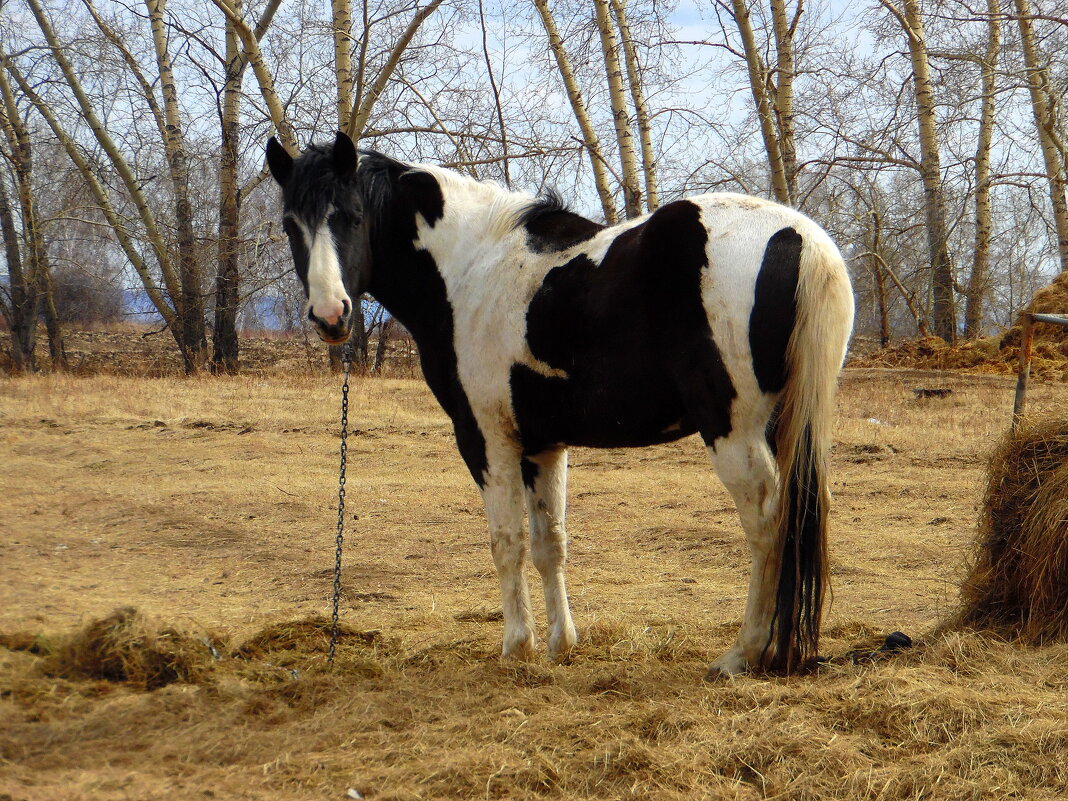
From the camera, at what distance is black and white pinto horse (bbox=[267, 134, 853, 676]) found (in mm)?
3281

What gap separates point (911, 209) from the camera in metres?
18.3

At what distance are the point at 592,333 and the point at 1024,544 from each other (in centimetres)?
208

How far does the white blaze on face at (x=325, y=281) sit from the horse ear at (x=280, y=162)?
0.40 metres

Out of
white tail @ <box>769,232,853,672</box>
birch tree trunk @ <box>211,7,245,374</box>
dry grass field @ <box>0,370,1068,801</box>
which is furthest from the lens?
birch tree trunk @ <box>211,7,245,374</box>

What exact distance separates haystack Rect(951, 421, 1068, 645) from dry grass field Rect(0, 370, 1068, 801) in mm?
242

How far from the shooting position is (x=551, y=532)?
Answer: 4266 millimetres

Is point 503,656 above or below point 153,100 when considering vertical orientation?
below

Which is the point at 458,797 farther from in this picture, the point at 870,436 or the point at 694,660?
the point at 870,436

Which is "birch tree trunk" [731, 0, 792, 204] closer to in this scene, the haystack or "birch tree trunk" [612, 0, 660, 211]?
"birch tree trunk" [612, 0, 660, 211]

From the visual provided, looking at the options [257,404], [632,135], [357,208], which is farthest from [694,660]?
[632,135]

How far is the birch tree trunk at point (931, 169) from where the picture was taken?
49.7 feet

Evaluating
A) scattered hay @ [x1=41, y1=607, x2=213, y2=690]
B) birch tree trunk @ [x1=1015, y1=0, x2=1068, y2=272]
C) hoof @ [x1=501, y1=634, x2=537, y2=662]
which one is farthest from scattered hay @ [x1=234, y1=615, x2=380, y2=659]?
birch tree trunk @ [x1=1015, y1=0, x2=1068, y2=272]

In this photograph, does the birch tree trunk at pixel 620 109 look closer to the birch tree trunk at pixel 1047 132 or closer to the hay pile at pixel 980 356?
the hay pile at pixel 980 356

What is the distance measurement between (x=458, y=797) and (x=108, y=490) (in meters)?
6.36
